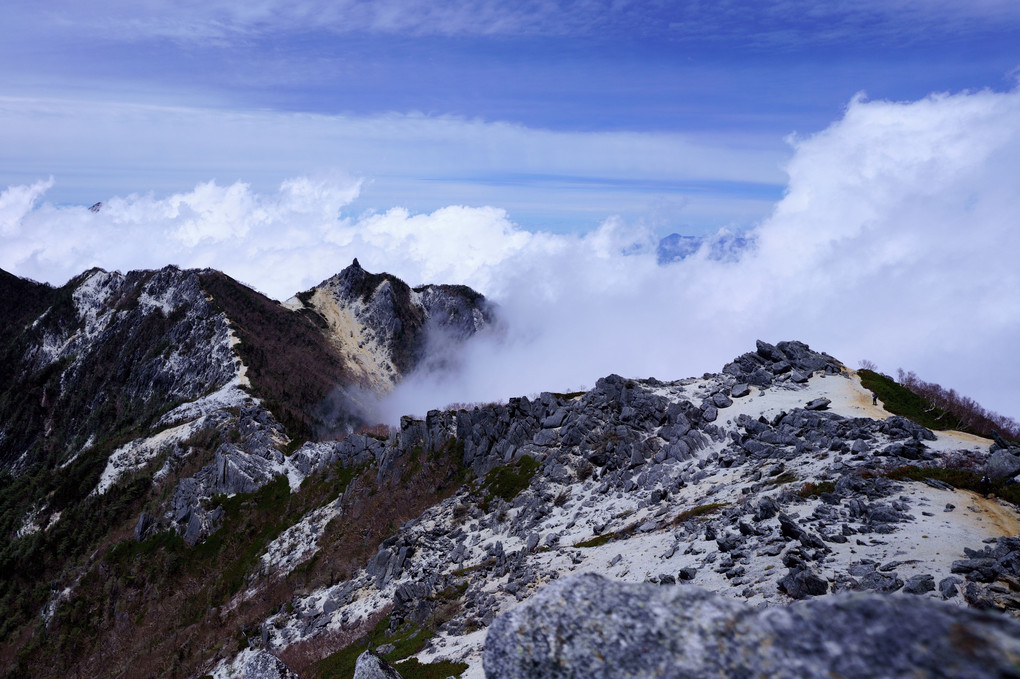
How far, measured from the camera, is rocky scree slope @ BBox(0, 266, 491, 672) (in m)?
89.6

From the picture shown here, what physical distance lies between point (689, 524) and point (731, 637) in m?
26.8

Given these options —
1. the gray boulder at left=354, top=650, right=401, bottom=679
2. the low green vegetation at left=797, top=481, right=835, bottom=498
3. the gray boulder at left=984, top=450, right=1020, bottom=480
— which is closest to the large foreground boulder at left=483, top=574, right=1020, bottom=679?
the gray boulder at left=354, top=650, right=401, bottom=679

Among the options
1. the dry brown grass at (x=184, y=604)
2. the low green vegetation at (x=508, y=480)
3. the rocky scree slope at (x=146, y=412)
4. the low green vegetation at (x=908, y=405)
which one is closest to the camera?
the low green vegetation at (x=908, y=405)

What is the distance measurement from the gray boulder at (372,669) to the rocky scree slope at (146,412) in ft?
227

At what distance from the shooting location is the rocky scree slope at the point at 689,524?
728 inches

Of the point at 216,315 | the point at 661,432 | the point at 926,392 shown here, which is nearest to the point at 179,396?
the point at 216,315

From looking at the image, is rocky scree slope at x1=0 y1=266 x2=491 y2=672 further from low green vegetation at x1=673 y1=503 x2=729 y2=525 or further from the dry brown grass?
low green vegetation at x1=673 y1=503 x2=729 y2=525

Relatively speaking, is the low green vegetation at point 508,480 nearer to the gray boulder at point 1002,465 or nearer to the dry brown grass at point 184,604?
the dry brown grass at point 184,604

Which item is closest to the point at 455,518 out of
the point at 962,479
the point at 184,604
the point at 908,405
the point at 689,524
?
the point at 689,524

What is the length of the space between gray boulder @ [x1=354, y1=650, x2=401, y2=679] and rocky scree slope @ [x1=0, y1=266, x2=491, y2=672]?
69236 millimetres

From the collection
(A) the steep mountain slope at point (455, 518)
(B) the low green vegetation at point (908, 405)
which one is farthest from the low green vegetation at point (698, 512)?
(B) the low green vegetation at point (908, 405)

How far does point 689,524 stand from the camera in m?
33.4

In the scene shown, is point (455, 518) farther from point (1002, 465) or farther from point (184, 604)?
point (1002, 465)

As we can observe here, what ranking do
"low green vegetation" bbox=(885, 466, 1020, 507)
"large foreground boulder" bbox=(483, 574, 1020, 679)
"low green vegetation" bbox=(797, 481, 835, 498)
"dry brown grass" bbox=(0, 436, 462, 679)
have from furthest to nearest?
"dry brown grass" bbox=(0, 436, 462, 679) < "low green vegetation" bbox=(797, 481, 835, 498) < "low green vegetation" bbox=(885, 466, 1020, 507) < "large foreground boulder" bbox=(483, 574, 1020, 679)
